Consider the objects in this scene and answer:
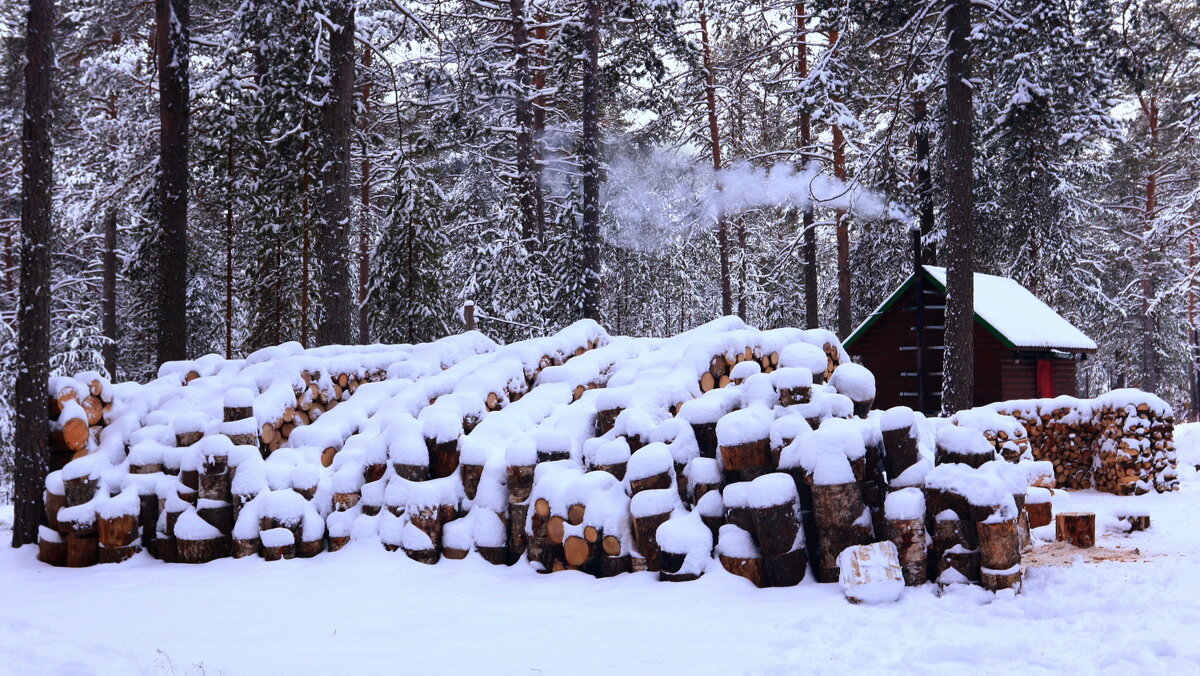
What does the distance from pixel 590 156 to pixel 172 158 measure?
7568 mm

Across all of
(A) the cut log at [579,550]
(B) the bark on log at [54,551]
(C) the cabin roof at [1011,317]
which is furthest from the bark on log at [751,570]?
(C) the cabin roof at [1011,317]

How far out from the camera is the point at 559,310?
1612cm

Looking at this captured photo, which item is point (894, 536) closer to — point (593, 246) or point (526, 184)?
point (593, 246)

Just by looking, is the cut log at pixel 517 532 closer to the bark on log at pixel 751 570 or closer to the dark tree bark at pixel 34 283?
the bark on log at pixel 751 570

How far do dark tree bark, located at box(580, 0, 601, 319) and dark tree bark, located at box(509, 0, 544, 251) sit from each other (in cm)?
190

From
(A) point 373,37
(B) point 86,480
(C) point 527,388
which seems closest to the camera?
(B) point 86,480

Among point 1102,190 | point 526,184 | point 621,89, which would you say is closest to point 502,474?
point 526,184

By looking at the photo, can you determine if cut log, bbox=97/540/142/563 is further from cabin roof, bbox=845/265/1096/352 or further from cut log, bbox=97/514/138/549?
cabin roof, bbox=845/265/1096/352

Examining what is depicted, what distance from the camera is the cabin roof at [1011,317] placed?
1598 cm

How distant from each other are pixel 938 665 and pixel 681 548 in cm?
196

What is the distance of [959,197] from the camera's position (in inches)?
456

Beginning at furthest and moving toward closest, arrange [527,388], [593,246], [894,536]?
[593,246]
[527,388]
[894,536]

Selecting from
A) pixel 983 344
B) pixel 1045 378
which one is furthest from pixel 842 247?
pixel 1045 378

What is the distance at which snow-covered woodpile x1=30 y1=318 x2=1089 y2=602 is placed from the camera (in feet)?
17.3
